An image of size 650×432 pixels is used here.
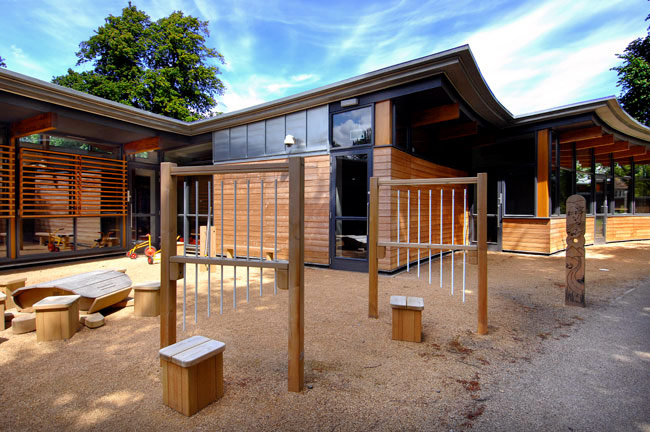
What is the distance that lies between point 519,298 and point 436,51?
4.04m

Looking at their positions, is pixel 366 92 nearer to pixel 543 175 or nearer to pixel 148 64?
pixel 543 175

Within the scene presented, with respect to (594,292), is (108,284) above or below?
above

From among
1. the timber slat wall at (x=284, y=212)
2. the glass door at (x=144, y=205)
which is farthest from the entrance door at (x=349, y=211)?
the glass door at (x=144, y=205)

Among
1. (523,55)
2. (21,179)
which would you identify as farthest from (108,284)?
(523,55)

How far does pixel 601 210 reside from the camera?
Result: 11.0 m

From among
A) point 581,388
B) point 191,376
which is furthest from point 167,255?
point 581,388

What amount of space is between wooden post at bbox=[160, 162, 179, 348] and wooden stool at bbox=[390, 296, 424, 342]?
1.97 meters

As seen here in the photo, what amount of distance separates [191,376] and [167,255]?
0.90 metres

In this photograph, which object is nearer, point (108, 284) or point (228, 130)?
point (108, 284)

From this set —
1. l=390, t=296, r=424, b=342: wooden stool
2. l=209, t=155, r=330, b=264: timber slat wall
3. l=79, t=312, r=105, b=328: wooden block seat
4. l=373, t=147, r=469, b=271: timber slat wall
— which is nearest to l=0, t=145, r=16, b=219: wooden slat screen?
l=209, t=155, r=330, b=264: timber slat wall

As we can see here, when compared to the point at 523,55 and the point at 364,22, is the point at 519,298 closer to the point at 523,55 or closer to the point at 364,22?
the point at 364,22

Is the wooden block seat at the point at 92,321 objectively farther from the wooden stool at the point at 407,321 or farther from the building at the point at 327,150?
the building at the point at 327,150

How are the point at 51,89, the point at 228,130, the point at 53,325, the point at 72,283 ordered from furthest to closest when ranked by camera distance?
the point at 228,130
the point at 51,89
the point at 72,283
the point at 53,325

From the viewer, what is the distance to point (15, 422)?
5.93ft
